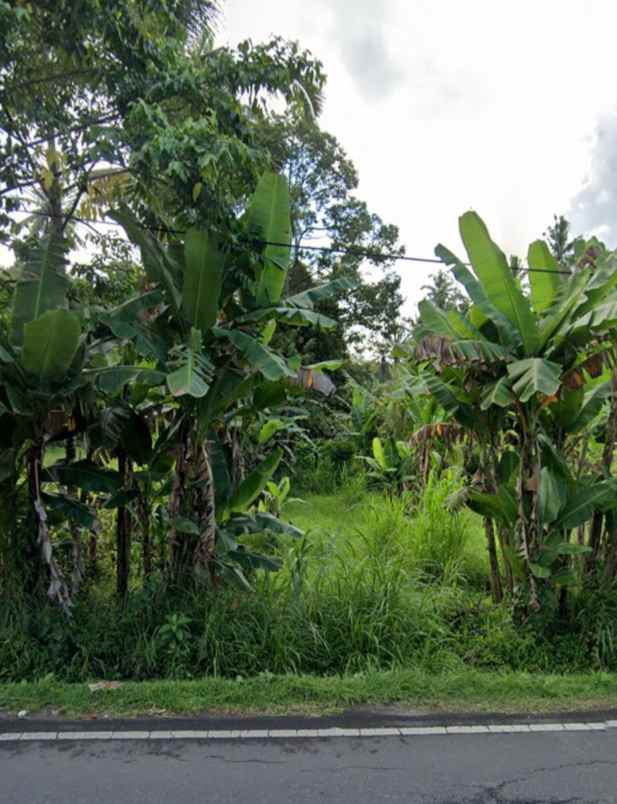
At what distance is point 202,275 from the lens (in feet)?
16.3

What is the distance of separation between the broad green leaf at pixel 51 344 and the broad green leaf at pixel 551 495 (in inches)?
165

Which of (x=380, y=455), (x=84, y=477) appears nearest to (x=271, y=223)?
(x=84, y=477)

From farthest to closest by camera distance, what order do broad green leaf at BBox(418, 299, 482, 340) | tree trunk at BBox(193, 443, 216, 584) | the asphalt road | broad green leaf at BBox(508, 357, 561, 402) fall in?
broad green leaf at BBox(418, 299, 482, 340) < tree trunk at BBox(193, 443, 216, 584) < broad green leaf at BBox(508, 357, 561, 402) < the asphalt road

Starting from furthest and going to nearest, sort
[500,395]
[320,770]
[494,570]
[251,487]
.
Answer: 1. [494,570]
2. [251,487]
3. [500,395]
4. [320,770]

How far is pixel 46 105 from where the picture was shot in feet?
23.0

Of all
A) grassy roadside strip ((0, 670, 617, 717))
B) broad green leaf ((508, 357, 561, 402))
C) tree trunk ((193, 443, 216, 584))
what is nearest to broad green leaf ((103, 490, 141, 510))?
tree trunk ((193, 443, 216, 584))

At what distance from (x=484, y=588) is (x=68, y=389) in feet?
16.0

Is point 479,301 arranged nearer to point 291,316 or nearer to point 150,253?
point 291,316

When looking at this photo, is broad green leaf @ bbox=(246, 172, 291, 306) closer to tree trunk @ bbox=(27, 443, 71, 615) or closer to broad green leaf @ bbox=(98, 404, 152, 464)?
broad green leaf @ bbox=(98, 404, 152, 464)

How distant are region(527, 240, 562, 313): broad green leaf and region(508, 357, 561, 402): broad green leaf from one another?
0.90 meters

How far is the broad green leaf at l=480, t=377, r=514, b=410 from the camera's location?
4859mm

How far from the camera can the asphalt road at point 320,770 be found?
309cm

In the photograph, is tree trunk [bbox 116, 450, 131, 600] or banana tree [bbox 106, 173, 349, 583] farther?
tree trunk [bbox 116, 450, 131, 600]

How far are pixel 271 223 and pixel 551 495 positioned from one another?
3497mm
